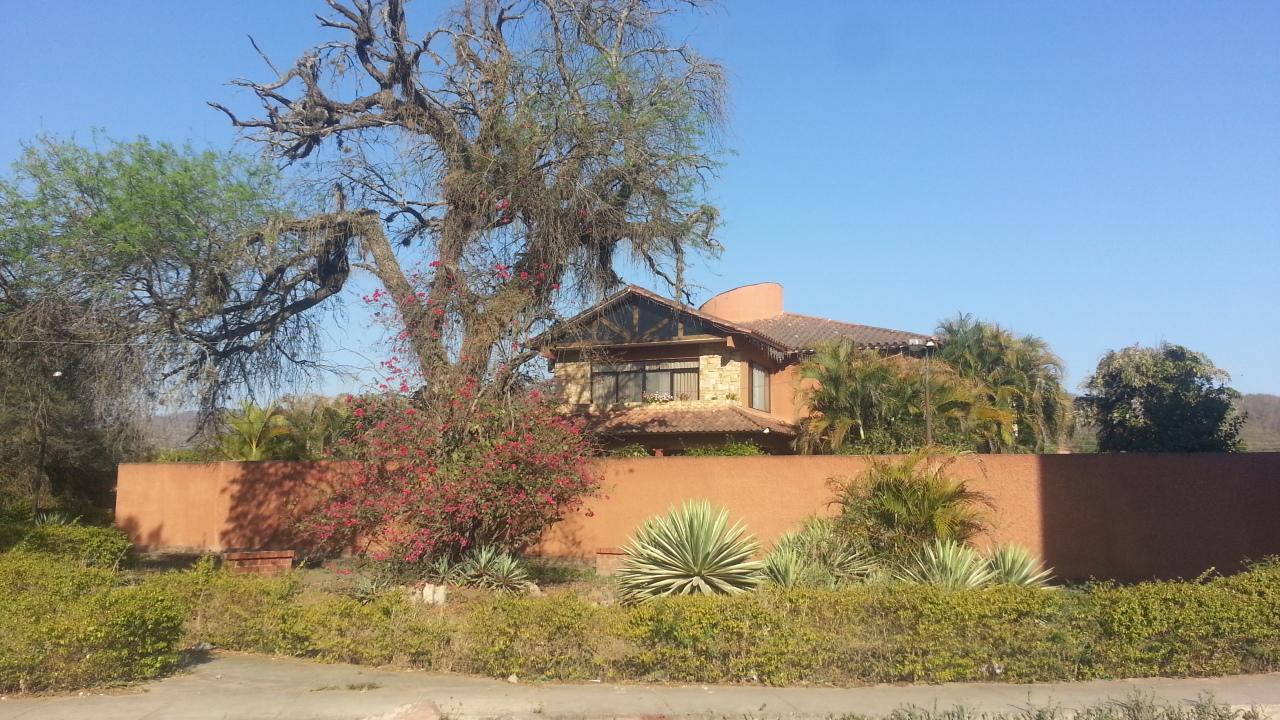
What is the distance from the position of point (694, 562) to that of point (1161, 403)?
767 inches

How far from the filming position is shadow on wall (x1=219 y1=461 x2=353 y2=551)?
18.7 metres

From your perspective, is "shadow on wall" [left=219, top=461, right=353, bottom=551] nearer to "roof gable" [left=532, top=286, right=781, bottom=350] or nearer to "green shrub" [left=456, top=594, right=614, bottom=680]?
"roof gable" [left=532, top=286, right=781, bottom=350]

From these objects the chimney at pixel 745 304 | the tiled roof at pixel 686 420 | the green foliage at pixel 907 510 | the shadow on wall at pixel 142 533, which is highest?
the chimney at pixel 745 304

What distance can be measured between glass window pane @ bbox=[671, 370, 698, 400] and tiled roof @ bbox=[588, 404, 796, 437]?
0.36 meters

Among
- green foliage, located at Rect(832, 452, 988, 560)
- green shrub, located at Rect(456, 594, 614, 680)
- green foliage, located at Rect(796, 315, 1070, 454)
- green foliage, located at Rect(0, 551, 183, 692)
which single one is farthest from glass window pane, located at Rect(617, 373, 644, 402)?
green foliage, located at Rect(0, 551, 183, 692)

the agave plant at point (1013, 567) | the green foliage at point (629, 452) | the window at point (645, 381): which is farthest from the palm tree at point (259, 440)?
the agave plant at point (1013, 567)

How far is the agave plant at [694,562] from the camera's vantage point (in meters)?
10.5

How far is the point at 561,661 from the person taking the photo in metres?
8.29

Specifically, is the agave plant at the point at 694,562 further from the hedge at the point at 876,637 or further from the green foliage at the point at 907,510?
the green foliage at the point at 907,510

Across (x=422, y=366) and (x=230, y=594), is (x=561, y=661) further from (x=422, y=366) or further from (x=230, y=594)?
(x=422, y=366)

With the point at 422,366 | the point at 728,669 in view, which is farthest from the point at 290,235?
the point at 728,669

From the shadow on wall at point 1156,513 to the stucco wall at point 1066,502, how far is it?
0.05 feet

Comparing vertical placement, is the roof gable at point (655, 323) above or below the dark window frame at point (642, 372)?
above

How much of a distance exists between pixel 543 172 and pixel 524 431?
4176 millimetres
